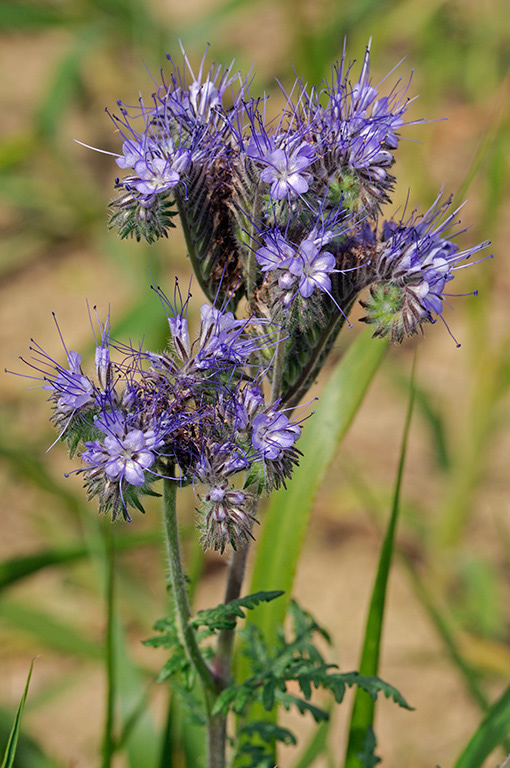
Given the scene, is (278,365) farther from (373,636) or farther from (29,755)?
(29,755)

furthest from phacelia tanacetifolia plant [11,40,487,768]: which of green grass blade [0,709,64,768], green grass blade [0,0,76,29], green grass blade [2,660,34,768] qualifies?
green grass blade [0,0,76,29]

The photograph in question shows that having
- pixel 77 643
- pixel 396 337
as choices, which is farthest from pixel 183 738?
pixel 396 337

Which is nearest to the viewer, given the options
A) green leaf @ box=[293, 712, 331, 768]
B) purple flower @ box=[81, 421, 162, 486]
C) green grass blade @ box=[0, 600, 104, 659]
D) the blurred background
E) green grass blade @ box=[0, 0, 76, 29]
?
purple flower @ box=[81, 421, 162, 486]

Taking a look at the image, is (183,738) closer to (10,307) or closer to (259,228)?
(259,228)

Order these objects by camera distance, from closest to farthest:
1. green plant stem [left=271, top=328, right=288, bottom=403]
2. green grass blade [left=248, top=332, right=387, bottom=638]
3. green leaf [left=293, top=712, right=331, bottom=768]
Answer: green plant stem [left=271, top=328, right=288, bottom=403] < green grass blade [left=248, top=332, right=387, bottom=638] < green leaf [left=293, top=712, right=331, bottom=768]

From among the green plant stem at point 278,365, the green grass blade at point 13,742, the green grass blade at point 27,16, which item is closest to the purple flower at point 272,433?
the green plant stem at point 278,365

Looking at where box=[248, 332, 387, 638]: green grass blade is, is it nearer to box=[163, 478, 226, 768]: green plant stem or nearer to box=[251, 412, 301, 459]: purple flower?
box=[163, 478, 226, 768]: green plant stem

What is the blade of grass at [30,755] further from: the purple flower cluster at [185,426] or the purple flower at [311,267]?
the purple flower at [311,267]
